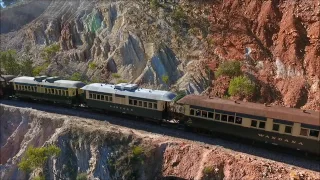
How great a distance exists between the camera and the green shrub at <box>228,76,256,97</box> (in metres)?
36.0

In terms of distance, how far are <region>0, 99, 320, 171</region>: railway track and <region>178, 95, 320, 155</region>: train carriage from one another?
1.10m

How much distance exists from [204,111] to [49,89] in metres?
21.7

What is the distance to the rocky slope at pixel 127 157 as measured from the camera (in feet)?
74.3

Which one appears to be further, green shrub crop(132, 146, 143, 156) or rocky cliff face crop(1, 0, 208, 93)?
rocky cliff face crop(1, 0, 208, 93)

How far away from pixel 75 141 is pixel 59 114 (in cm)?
717

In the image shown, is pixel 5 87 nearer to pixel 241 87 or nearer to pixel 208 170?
pixel 241 87

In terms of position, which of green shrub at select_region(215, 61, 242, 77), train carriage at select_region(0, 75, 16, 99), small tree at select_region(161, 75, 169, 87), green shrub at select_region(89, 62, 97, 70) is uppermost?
green shrub at select_region(215, 61, 242, 77)

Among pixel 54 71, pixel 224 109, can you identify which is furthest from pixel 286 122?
pixel 54 71

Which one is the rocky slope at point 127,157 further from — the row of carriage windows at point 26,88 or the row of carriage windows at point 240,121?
the row of carriage windows at point 26,88

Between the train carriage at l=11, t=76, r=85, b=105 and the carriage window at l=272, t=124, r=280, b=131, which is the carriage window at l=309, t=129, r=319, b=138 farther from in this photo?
the train carriage at l=11, t=76, r=85, b=105

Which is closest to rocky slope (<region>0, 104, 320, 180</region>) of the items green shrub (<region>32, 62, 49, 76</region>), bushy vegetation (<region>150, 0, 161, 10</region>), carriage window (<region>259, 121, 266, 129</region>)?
carriage window (<region>259, 121, 266, 129</region>)

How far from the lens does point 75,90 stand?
35.8 m

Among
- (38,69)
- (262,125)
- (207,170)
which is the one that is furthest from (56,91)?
(262,125)

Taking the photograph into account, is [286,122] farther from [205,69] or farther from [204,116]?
[205,69]
